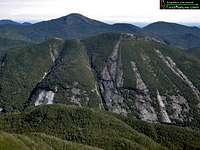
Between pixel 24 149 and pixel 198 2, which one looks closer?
pixel 198 2

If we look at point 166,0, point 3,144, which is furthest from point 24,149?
point 166,0

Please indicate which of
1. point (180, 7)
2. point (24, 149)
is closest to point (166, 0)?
point (180, 7)

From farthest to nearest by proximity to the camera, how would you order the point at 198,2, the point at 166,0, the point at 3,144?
the point at 3,144, the point at 166,0, the point at 198,2

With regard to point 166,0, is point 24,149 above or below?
below

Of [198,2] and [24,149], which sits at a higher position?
[198,2]

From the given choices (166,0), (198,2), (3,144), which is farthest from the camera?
(3,144)

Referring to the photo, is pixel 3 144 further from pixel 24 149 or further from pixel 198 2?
pixel 198 2

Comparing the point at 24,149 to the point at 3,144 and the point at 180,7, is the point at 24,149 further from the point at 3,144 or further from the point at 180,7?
the point at 180,7

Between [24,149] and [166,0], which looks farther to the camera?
[24,149]
